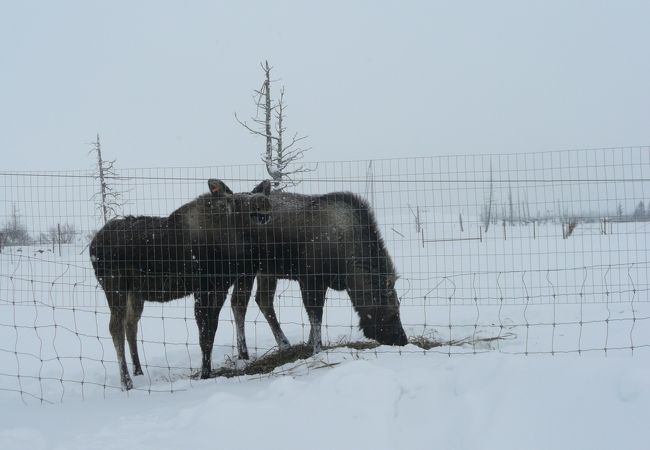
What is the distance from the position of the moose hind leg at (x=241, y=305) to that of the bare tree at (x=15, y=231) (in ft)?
9.22

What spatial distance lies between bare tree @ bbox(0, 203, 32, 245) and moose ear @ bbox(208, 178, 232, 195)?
94.6 inches

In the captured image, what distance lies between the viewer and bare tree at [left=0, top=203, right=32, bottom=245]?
6.24 m

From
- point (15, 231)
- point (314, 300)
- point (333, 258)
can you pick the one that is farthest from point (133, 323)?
point (333, 258)

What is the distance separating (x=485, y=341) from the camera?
20.5 ft

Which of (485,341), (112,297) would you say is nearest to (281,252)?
(112,297)

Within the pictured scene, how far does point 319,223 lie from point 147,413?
3.41 meters

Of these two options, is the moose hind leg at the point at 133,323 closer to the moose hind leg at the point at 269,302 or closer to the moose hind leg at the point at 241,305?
the moose hind leg at the point at 241,305

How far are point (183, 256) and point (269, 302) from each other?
1.95m

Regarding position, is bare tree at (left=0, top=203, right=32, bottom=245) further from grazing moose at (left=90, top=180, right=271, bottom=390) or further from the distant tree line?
→ grazing moose at (left=90, top=180, right=271, bottom=390)

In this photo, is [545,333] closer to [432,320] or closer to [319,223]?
[432,320]

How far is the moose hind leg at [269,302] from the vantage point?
7.18 m

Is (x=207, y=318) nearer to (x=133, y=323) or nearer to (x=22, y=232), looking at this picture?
(x=133, y=323)

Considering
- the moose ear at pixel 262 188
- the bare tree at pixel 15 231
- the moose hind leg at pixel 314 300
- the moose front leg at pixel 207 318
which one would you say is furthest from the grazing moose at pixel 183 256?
the bare tree at pixel 15 231

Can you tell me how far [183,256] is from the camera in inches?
232
